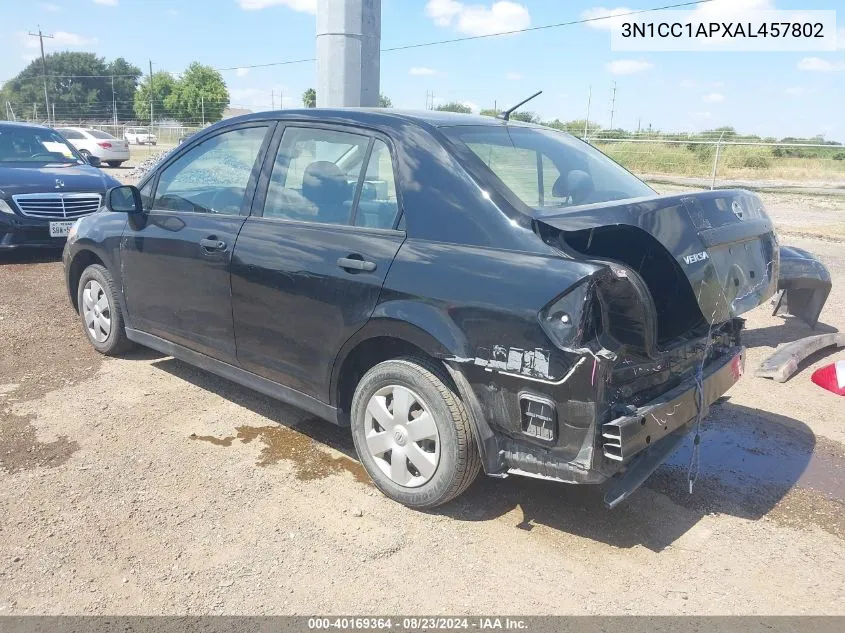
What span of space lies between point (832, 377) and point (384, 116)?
381 cm

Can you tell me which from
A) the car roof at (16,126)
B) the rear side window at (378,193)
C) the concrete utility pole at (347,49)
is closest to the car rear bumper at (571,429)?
the rear side window at (378,193)

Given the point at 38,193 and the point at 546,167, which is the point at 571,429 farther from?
the point at 38,193

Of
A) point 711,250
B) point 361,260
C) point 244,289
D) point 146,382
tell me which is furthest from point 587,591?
point 146,382

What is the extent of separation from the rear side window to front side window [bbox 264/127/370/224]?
0.07 meters

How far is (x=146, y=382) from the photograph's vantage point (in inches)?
192

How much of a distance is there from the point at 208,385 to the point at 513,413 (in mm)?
2735

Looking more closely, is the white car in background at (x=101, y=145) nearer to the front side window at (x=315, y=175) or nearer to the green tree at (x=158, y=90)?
the front side window at (x=315, y=175)

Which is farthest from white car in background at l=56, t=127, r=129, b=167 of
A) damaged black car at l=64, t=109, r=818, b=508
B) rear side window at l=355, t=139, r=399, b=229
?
rear side window at l=355, t=139, r=399, b=229

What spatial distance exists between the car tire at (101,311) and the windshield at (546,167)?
295 centimetres

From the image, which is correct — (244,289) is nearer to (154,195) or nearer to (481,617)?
(154,195)

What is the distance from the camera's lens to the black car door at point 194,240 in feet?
13.1

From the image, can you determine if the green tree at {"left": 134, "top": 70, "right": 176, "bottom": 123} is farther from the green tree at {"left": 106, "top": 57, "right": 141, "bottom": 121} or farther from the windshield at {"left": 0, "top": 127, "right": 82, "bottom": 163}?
the windshield at {"left": 0, "top": 127, "right": 82, "bottom": 163}

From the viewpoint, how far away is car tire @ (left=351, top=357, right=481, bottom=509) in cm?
306

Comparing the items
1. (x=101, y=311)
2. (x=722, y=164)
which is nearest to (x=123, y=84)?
(x=722, y=164)
